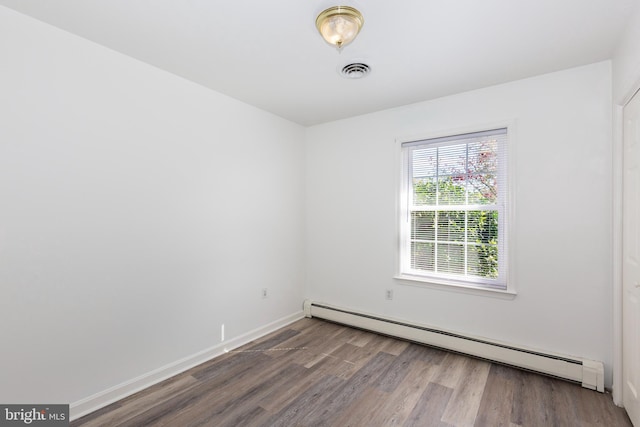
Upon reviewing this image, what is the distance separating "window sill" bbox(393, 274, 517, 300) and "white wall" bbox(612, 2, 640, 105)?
5.55 ft

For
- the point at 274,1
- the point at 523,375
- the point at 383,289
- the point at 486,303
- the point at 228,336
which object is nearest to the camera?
the point at 274,1

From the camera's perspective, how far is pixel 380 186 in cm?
349

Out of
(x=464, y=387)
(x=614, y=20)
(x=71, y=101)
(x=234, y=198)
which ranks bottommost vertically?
(x=464, y=387)

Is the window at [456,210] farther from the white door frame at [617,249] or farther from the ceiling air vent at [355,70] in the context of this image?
the ceiling air vent at [355,70]

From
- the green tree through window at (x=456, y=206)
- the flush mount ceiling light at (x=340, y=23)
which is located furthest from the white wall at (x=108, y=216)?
the green tree through window at (x=456, y=206)

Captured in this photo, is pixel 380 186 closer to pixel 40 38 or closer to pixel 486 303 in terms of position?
pixel 486 303

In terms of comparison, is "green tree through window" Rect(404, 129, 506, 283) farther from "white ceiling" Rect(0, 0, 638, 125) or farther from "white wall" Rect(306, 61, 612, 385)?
"white ceiling" Rect(0, 0, 638, 125)

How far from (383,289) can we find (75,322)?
9.12ft

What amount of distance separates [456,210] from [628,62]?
1.59m

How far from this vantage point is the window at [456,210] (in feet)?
9.31

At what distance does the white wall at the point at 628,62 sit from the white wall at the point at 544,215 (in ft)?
0.66

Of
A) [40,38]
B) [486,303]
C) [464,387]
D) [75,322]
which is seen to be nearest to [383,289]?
[486,303]

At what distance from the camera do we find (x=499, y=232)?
282 cm

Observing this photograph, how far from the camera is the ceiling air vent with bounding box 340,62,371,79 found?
241cm
